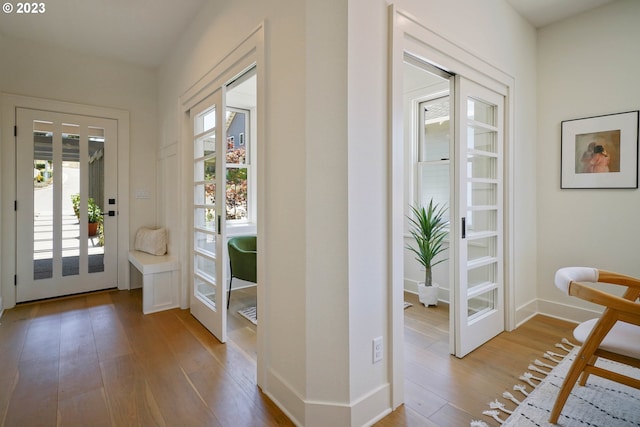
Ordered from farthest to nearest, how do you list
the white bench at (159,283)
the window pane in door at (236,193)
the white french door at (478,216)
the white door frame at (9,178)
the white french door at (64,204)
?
the window pane in door at (236,193) → the white french door at (64,204) → the white door frame at (9,178) → the white bench at (159,283) → the white french door at (478,216)

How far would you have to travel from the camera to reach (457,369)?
2.07 metres

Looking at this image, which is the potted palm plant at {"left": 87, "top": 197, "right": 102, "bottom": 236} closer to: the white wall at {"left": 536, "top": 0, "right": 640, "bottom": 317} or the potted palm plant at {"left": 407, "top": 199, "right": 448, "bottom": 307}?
the potted palm plant at {"left": 407, "top": 199, "right": 448, "bottom": 307}

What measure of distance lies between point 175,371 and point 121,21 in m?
3.09

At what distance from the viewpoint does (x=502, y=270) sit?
263 cm

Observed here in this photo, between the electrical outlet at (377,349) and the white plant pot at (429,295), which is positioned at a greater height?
the electrical outlet at (377,349)

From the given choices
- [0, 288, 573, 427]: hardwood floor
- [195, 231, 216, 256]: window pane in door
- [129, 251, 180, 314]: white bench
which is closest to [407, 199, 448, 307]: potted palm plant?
[0, 288, 573, 427]: hardwood floor

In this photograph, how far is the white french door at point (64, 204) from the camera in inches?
132

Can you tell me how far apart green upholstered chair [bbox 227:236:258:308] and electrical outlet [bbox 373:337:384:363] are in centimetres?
169

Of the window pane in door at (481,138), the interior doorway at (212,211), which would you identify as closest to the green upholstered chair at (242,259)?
the interior doorway at (212,211)

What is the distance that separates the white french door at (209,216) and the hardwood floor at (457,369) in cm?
147

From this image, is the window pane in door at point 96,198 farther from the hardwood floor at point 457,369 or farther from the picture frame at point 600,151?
the picture frame at point 600,151

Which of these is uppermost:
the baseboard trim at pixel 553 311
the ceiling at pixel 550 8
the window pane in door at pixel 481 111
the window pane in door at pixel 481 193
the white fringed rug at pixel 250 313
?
the ceiling at pixel 550 8

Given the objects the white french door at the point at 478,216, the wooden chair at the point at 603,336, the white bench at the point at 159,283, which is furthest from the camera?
the white bench at the point at 159,283

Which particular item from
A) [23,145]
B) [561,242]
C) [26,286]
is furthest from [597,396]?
[23,145]
